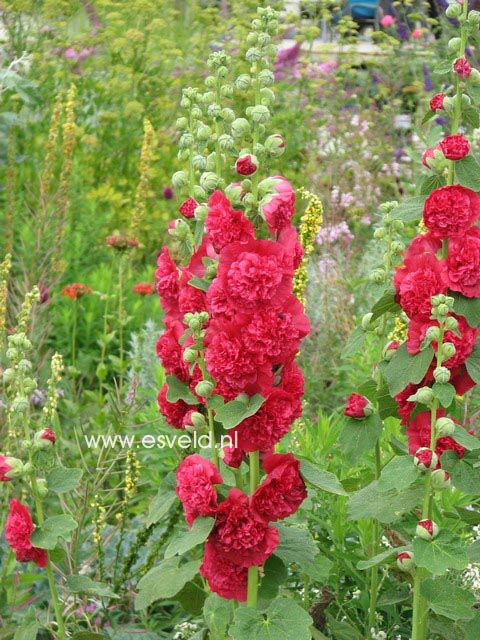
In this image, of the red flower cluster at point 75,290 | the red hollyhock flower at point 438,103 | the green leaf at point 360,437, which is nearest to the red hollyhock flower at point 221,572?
the green leaf at point 360,437

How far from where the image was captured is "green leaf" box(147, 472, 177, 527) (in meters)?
2.08

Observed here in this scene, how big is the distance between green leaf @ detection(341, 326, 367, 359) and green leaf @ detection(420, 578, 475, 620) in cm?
55

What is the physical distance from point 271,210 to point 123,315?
2399 millimetres

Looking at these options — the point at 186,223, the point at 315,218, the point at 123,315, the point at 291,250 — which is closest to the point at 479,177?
the point at 291,250

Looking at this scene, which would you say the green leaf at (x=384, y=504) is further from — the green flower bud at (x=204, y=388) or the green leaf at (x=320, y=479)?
the green flower bud at (x=204, y=388)

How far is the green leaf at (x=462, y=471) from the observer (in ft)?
6.61

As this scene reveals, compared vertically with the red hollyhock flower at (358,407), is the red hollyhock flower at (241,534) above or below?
above

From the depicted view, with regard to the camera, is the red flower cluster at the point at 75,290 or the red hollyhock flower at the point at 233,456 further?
the red flower cluster at the point at 75,290

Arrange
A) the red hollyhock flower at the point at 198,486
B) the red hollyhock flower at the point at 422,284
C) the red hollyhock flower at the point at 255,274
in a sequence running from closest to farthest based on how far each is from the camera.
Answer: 1. the red hollyhock flower at the point at 255,274
2. the red hollyhock flower at the point at 198,486
3. the red hollyhock flower at the point at 422,284

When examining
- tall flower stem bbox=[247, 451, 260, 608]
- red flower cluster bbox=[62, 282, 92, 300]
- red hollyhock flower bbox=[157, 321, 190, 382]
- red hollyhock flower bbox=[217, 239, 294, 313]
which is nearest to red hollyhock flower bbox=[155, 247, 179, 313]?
red hollyhock flower bbox=[157, 321, 190, 382]

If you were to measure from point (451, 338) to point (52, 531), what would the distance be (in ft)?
3.12

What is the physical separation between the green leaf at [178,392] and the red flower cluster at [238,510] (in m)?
0.16

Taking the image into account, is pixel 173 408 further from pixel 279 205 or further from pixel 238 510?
pixel 279 205

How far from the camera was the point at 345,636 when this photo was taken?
2471 mm
